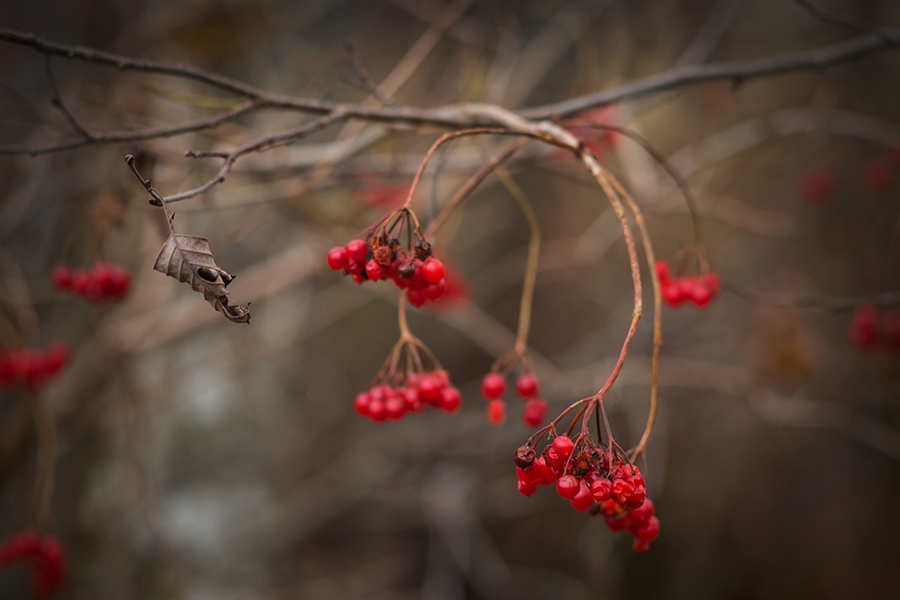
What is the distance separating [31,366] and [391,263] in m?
1.53

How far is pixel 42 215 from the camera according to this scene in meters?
2.53

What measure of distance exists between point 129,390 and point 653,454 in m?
2.39

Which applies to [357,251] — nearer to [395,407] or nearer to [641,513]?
[395,407]

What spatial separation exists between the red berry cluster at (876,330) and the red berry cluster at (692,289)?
3.66 feet

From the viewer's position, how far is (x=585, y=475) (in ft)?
2.39

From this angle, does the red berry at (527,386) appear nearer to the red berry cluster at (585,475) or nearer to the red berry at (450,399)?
the red berry at (450,399)

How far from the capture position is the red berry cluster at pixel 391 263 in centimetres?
81

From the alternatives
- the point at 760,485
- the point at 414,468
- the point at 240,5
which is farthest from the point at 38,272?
the point at 760,485

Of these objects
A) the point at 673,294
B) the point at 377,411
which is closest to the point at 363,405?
the point at 377,411

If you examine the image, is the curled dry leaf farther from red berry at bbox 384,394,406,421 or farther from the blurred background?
the blurred background

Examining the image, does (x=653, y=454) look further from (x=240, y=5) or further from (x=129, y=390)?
(x=240, y=5)

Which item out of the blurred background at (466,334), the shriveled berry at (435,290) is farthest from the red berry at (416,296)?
the blurred background at (466,334)

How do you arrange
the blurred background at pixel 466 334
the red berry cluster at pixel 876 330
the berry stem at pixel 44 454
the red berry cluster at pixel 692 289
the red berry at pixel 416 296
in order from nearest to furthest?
1. the red berry at pixel 416 296
2. the red berry cluster at pixel 692 289
3. the berry stem at pixel 44 454
4. the red berry cluster at pixel 876 330
5. the blurred background at pixel 466 334

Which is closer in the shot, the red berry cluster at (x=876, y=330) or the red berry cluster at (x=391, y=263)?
the red berry cluster at (x=391, y=263)
